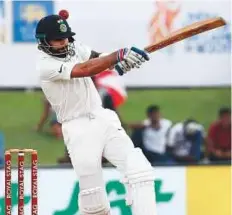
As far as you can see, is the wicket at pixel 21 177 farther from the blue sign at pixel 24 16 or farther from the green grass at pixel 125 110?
the green grass at pixel 125 110

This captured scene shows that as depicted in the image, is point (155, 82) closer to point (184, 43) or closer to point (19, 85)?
point (184, 43)

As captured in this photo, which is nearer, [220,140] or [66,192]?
[66,192]

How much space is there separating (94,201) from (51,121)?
3815 millimetres

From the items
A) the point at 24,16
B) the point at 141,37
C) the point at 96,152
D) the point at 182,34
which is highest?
the point at 24,16

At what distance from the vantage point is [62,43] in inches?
225

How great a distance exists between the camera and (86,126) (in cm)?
580

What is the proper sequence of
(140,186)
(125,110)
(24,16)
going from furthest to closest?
(125,110) → (24,16) → (140,186)

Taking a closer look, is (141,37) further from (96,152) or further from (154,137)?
(96,152)

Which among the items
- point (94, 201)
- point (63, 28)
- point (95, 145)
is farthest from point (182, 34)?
point (94, 201)

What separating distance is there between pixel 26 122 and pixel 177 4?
2692 millimetres

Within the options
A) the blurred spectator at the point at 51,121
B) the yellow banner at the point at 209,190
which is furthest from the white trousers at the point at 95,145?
the blurred spectator at the point at 51,121

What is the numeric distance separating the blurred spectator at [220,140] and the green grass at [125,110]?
52 cm

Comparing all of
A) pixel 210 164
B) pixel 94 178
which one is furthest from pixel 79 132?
pixel 210 164

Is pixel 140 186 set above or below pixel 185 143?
below
